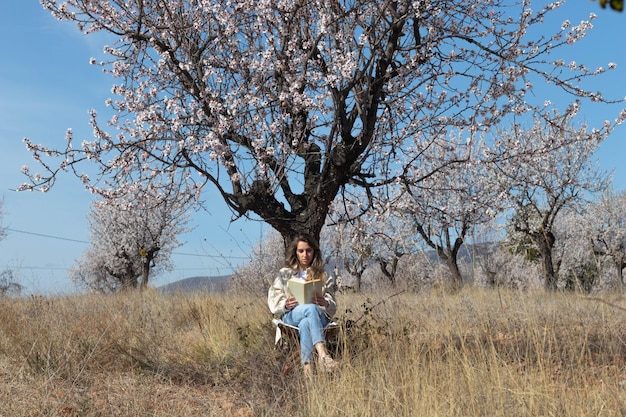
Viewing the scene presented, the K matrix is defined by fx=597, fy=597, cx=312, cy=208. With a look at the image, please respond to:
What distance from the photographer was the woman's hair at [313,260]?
18.1 feet

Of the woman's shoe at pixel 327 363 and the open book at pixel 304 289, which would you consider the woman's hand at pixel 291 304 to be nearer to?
the open book at pixel 304 289

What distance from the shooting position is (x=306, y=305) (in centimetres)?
501

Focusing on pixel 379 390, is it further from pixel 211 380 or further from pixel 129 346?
pixel 129 346

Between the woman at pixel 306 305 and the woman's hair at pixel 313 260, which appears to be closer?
the woman at pixel 306 305

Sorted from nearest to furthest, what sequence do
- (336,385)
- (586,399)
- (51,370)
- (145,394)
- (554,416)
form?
(554,416)
(586,399)
(336,385)
(145,394)
(51,370)

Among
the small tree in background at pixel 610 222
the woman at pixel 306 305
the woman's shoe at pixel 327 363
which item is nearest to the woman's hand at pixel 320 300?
the woman at pixel 306 305

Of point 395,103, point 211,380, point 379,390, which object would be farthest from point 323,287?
point 395,103

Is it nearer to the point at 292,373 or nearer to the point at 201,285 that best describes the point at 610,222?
the point at 201,285

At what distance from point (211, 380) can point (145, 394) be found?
0.76 meters

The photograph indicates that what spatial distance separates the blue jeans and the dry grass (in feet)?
0.81

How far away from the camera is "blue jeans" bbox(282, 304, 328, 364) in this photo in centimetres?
482

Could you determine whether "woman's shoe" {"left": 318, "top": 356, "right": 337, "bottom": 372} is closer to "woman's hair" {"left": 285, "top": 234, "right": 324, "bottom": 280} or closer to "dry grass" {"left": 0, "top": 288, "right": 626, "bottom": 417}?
"dry grass" {"left": 0, "top": 288, "right": 626, "bottom": 417}

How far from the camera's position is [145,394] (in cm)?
446

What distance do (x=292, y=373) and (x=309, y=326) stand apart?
39 cm
